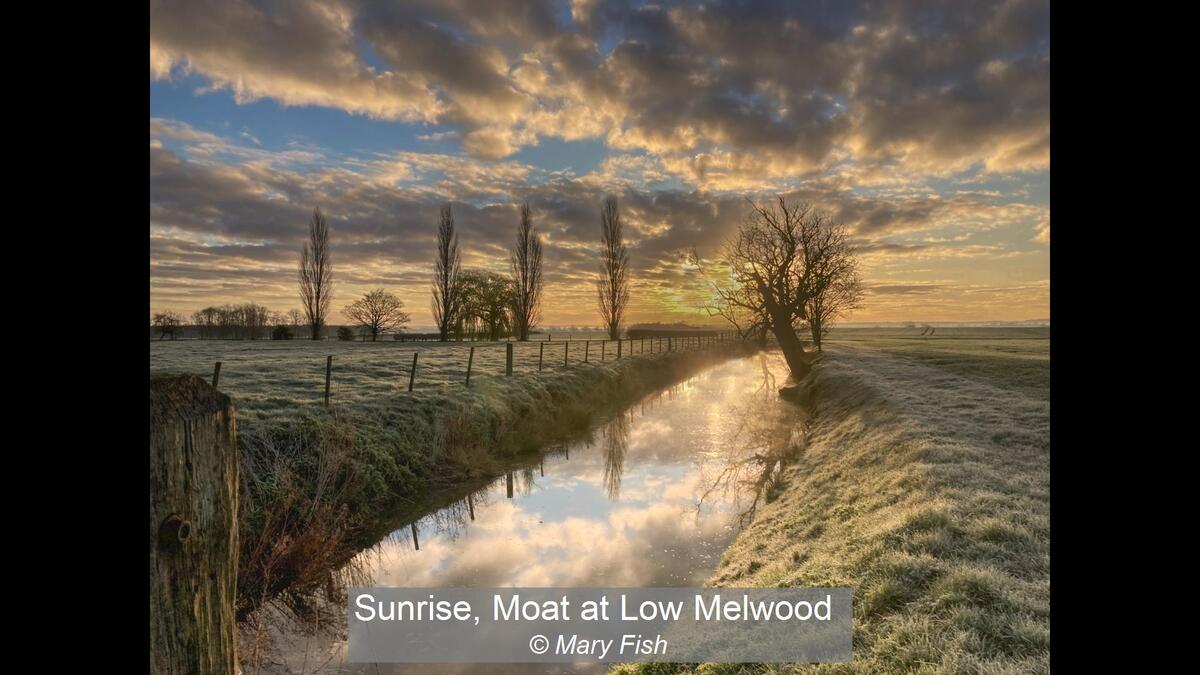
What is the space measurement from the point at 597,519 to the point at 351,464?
4700 millimetres

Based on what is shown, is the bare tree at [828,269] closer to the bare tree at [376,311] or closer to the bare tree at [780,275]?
the bare tree at [780,275]

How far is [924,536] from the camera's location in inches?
193

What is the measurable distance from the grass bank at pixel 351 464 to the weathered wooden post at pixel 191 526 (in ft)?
16.6

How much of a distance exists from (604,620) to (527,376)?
1375 centimetres

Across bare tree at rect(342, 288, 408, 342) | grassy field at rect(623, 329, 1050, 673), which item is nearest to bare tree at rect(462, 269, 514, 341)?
bare tree at rect(342, 288, 408, 342)

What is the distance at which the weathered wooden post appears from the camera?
4.79ft

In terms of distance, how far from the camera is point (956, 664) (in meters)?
3.04

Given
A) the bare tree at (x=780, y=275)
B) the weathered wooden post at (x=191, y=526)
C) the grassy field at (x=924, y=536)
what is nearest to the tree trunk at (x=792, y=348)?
the bare tree at (x=780, y=275)

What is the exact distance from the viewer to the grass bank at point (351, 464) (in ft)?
21.2

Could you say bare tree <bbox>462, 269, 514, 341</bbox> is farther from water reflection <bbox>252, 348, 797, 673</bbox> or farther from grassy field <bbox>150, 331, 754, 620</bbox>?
water reflection <bbox>252, 348, 797, 673</bbox>
